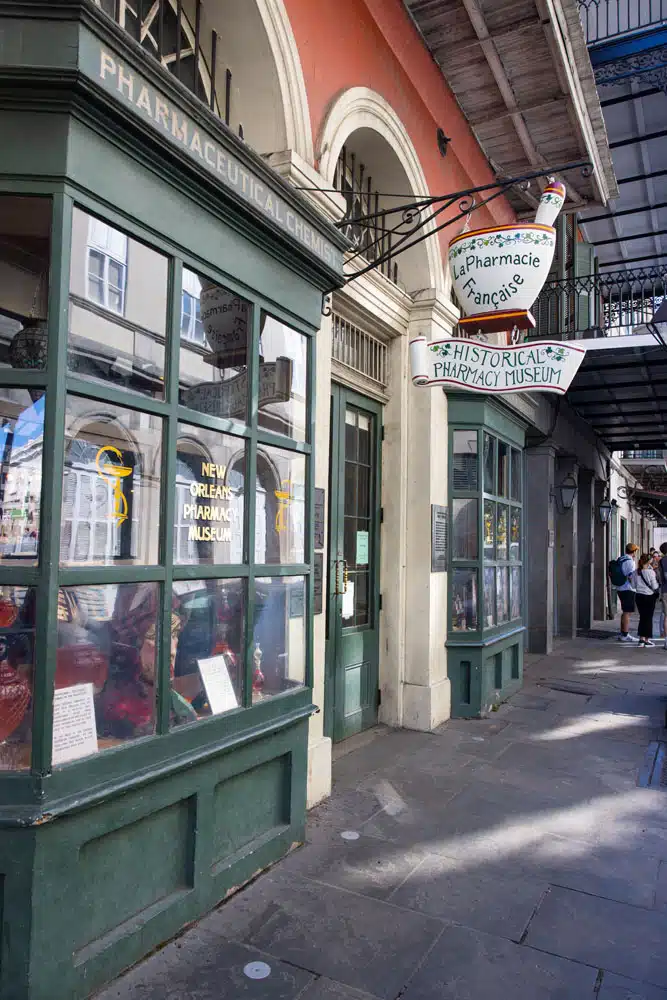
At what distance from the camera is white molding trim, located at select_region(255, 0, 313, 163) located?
4.12m

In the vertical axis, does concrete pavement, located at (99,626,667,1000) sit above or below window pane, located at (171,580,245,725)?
below

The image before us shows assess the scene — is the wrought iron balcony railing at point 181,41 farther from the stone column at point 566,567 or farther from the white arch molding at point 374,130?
the stone column at point 566,567

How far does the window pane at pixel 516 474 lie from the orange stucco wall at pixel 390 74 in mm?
2766

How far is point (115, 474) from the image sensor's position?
9.39 feet

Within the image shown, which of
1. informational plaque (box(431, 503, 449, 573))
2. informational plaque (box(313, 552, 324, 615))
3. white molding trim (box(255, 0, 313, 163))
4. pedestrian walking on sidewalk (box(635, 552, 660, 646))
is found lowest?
pedestrian walking on sidewalk (box(635, 552, 660, 646))

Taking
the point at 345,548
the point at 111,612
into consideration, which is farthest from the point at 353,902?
the point at 345,548

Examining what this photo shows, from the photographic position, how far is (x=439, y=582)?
6758mm

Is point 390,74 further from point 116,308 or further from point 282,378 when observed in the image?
point 116,308

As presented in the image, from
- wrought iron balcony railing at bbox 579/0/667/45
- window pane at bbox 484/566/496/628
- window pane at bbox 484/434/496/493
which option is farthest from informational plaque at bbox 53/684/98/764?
wrought iron balcony railing at bbox 579/0/667/45

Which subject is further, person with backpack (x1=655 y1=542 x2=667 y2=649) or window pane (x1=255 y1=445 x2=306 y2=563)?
person with backpack (x1=655 y1=542 x2=667 y2=649)

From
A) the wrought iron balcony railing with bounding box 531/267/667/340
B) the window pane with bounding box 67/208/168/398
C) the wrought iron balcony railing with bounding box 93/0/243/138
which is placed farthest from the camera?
the wrought iron balcony railing with bounding box 531/267/667/340

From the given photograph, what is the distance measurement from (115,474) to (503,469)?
6.09 metres

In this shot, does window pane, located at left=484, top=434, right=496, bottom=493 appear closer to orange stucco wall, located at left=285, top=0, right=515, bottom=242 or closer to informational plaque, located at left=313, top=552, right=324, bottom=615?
orange stucco wall, located at left=285, top=0, right=515, bottom=242

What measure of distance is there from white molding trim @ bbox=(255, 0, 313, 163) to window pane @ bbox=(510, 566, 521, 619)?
5521 mm
